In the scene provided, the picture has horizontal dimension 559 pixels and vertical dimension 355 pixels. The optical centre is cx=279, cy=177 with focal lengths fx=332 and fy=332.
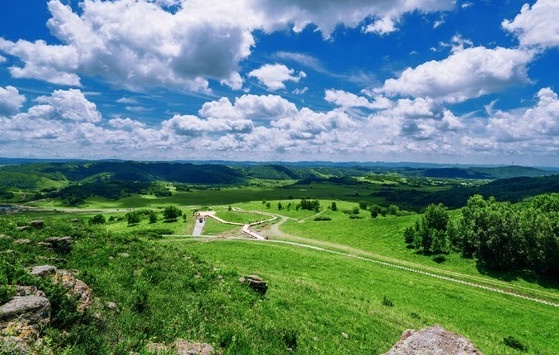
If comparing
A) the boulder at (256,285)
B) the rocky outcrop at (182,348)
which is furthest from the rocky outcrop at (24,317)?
the boulder at (256,285)

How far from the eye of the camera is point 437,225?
97938mm

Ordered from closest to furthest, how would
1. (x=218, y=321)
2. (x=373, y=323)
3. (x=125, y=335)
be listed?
1. (x=125, y=335)
2. (x=218, y=321)
3. (x=373, y=323)

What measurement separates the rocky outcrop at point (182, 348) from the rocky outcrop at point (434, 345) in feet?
29.1

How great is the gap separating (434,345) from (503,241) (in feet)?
240

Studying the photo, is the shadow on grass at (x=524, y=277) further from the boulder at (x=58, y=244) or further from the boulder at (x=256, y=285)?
the boulder at (x=58, y=244)

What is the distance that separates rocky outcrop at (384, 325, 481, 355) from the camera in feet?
52.6

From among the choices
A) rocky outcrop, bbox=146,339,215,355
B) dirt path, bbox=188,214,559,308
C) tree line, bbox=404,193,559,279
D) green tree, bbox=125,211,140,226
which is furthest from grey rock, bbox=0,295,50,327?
green tree, bbox=125,211,140,226

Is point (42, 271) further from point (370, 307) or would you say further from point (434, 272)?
point (434, 272)

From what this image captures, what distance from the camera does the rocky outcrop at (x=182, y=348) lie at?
14086mm

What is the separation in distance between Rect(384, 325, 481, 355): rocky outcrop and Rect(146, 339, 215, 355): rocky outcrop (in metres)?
8.87

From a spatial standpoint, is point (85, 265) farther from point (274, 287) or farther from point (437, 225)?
point (437, 225)

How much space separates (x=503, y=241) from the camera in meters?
75.3

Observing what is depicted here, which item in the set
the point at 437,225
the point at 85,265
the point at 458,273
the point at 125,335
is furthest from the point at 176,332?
the point at 437,225

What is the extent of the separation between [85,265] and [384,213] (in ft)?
494
